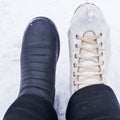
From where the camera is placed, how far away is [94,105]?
764 millimetres

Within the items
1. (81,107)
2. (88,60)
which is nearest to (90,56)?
(88,60)

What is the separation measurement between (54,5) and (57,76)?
31 centimetres

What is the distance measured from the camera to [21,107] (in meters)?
0.78

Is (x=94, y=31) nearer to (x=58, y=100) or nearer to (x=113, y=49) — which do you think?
(x=113, y=49)

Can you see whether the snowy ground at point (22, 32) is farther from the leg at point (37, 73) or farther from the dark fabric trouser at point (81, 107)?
the dark fabric trouser at point (81, 107)

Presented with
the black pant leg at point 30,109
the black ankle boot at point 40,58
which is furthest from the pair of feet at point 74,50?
the black pant leg at point 30,109

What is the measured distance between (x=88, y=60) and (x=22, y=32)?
33 cm

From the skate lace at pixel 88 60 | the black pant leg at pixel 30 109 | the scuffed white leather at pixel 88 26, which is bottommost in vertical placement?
the black pant leg at pixel 30 109

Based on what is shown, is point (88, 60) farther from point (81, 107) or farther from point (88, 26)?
point (81, 107)

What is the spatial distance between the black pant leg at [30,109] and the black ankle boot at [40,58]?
0.08 m

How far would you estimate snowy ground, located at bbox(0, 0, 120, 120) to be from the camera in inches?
43.5

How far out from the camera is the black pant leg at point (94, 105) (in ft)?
2.44

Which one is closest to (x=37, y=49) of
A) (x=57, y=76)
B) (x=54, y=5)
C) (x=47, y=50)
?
(x=47, y=50)

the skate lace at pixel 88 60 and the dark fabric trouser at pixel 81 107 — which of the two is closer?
the dark fabric trouser at pixel 81 107
